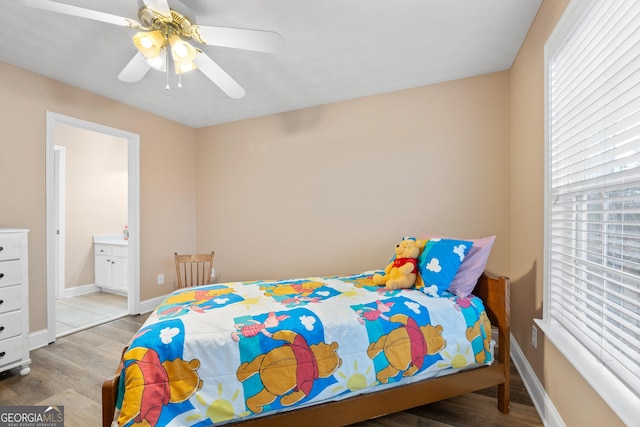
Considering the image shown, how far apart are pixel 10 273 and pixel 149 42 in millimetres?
2019

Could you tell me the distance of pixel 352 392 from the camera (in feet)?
4.68

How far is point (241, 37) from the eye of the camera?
1459 mm

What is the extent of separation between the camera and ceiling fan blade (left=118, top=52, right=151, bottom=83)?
1.71 m

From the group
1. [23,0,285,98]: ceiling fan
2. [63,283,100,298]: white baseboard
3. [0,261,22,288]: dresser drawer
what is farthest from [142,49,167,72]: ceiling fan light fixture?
[63,283,100,298]: white baseboard

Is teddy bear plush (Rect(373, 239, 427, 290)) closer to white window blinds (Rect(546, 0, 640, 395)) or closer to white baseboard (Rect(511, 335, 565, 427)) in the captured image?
white window blinds (Rect(546, 0, 640, 395))

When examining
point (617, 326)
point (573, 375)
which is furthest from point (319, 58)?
point (573, 375)

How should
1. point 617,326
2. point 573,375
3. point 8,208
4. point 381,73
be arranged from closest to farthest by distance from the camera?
point 617,326 → point 573,375 → point 8,208 → point 381,73

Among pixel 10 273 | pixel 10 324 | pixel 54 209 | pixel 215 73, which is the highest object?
pixel 215 73

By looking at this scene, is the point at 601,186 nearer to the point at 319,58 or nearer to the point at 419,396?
the point at 419,396

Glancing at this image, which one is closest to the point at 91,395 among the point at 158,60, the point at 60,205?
the point at 158,60

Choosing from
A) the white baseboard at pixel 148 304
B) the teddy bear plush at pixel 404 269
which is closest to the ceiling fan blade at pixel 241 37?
the teddy bear plush at pixel 404 269

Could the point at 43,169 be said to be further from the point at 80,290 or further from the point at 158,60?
the point at 80,290

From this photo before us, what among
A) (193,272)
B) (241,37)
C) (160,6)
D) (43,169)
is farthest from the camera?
(193,272)

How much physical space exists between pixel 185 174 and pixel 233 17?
2.57 meters
